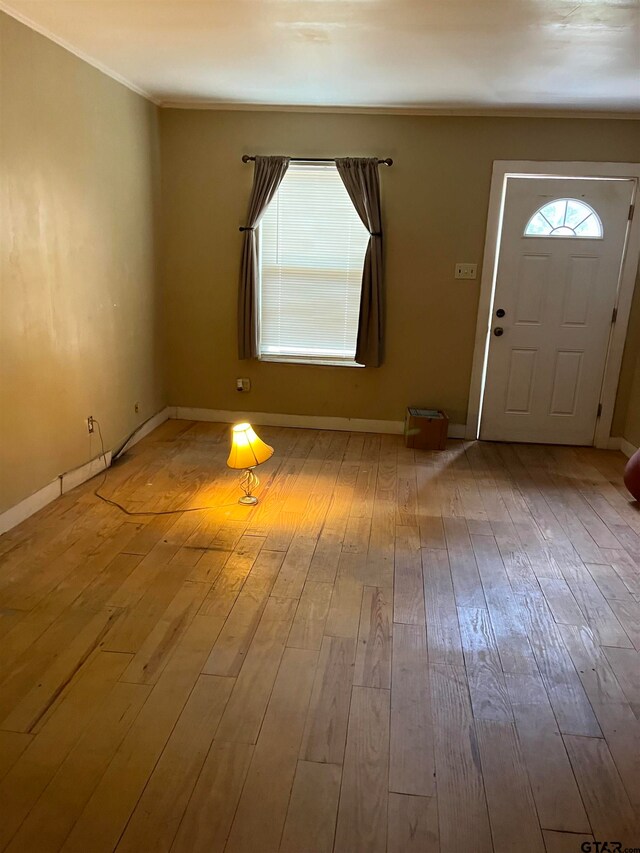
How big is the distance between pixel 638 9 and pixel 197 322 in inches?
139

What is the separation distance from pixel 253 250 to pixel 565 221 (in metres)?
2.37

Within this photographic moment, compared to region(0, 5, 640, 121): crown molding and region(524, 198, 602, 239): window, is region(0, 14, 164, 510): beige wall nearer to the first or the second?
region(0, 5, 640, 121): crown molding

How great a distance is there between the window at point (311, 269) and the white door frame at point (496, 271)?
0.97 meters

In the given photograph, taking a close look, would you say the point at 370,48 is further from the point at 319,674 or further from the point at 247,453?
the point at 319,674

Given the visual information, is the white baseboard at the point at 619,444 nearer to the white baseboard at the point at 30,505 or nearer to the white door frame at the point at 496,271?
the white door frame at the point at 496,271

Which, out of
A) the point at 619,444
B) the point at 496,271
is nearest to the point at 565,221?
the point at 496,271

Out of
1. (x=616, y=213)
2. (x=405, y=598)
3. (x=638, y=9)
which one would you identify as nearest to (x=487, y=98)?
(x=616, y=213)

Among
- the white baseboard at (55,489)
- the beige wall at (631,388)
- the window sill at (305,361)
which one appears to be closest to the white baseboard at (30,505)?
the white baseboard at (55,489)

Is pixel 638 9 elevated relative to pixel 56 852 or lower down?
elevated

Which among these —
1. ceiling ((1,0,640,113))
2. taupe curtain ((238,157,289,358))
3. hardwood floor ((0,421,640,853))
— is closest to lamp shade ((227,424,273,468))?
hardwood floor ((0,421,640,853))

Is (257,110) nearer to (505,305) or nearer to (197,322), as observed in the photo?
(197,322)

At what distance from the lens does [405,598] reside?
2572 mm

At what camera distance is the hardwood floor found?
61.3 inches

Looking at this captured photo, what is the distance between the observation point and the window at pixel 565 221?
174 inches
